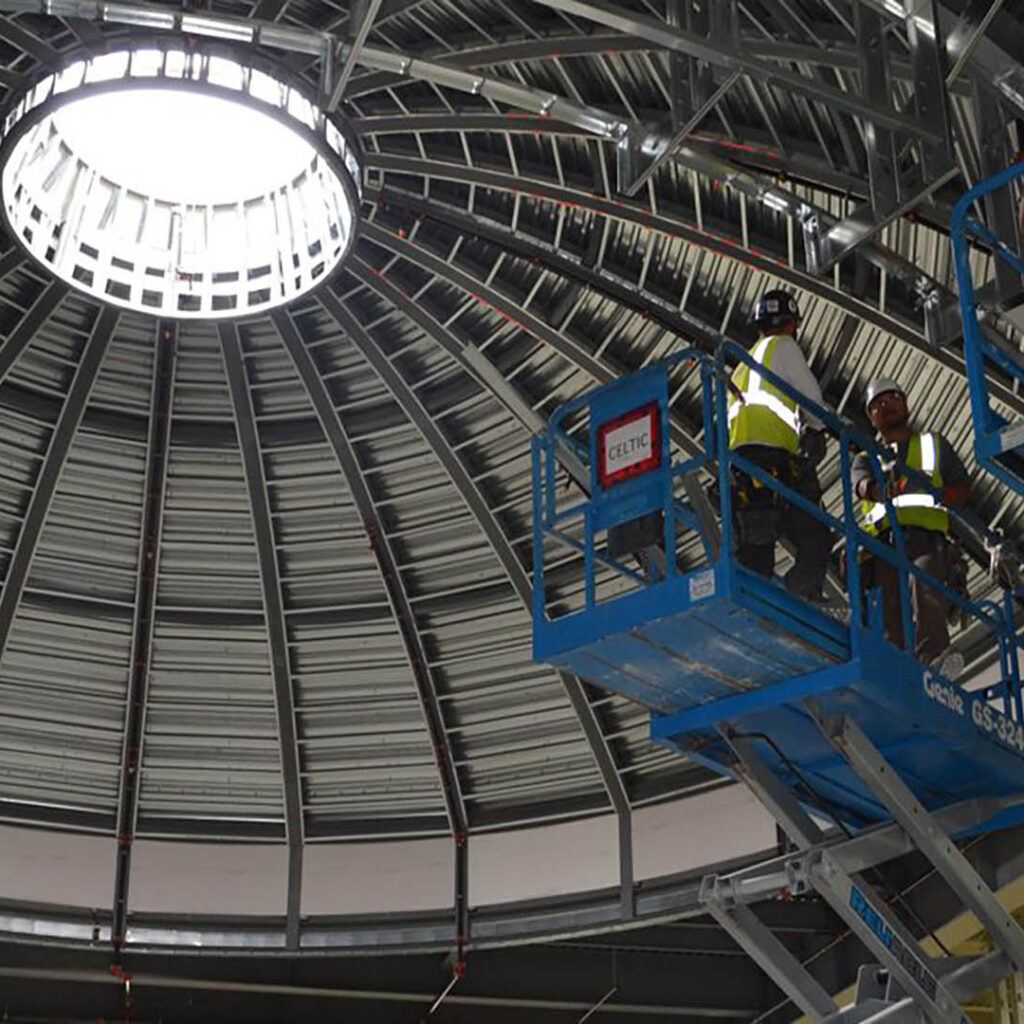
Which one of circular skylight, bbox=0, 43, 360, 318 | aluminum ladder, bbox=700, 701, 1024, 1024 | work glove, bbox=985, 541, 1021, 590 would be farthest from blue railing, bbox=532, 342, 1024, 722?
circular skylight, bbox=0, 43, 360, 318

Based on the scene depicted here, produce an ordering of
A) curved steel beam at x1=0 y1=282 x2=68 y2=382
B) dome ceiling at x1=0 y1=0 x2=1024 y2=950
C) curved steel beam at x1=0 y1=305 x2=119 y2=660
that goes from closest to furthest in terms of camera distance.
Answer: dome ceiling at x1=0 y1=0 x2=1024 y2=950, curved steel beam at x1=0 y1=282 x2=68 y2=382, curved steel beam at x1=0 y1=305 x2=119 y2=660

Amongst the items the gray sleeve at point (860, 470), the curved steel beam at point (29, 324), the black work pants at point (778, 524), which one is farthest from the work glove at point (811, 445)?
the curved steel beam at point (29, 324)

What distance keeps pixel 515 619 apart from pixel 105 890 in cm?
686

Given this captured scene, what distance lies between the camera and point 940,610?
54.5ft

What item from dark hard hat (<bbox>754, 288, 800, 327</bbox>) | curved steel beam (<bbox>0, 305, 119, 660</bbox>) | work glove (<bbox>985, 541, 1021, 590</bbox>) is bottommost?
work glove (<bbox>985, 541, 1021, 590</bbox>)

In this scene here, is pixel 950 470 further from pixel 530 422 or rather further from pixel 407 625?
pixel 407 625

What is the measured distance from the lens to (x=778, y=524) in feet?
50.0

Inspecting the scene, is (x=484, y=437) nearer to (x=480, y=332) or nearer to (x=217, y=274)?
(x=480, y=332)

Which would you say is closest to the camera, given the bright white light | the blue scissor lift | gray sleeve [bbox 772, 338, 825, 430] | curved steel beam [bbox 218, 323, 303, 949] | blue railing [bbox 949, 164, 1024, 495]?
blue railing [bbox 949, 164, 1024, 495]

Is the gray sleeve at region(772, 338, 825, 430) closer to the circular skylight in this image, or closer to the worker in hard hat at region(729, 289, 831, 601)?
the worker in hard hat at region(729, 289, 831, 601)

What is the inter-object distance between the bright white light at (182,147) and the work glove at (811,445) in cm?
1138

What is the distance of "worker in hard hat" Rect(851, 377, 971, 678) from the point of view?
54.5 ft

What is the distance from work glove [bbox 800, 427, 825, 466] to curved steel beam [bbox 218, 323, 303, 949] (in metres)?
11.7

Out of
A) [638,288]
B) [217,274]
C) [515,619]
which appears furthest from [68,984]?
[638,288]
